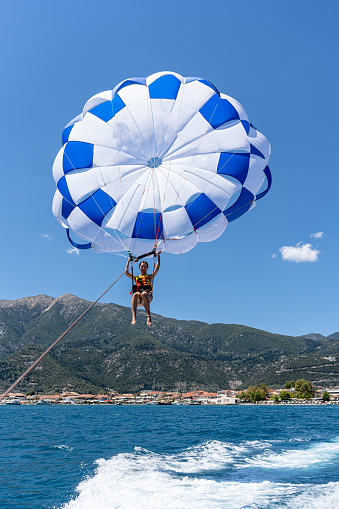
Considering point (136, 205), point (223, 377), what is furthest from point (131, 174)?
point (223, 377)

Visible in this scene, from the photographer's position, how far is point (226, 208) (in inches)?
495

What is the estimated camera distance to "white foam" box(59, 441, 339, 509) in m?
8.95

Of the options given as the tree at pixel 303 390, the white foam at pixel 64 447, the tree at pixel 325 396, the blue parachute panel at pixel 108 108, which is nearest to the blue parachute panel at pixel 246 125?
the blue parachute panel at pixel 108 108

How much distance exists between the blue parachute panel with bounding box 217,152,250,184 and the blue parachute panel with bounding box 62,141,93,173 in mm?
4112

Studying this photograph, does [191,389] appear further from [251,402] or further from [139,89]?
[139,89]

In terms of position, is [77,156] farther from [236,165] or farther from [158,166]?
[236,165]

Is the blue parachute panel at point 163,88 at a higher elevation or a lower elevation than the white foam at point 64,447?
higher

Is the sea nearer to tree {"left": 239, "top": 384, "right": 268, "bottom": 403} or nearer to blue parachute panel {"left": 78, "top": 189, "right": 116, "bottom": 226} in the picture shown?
blue parachute panel {"left": 78, "top": 189, "right": 116, "bottom": 226}

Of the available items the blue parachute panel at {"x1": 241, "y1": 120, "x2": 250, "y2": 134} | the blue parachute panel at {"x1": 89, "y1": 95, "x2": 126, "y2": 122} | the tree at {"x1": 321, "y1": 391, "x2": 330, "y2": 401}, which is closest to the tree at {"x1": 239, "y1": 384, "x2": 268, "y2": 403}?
the tree at {"x1": 321, "y1": 391, "x2": 330, "y2": 401}

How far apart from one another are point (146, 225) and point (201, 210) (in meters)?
1.90

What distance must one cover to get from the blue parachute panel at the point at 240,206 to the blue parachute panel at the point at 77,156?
4.63m

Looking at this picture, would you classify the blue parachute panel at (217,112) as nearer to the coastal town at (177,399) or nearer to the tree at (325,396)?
the tree at (325,396)

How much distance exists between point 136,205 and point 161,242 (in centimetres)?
145

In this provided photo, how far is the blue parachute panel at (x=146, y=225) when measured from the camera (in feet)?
41.9
